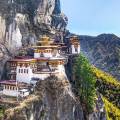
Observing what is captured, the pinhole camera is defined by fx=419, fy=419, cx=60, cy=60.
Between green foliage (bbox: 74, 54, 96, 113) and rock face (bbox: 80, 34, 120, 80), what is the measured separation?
2417 inches

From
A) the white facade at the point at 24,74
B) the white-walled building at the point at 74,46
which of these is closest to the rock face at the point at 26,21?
the white-walled building at the point at 74,46

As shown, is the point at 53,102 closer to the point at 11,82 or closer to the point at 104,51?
the point at 11,82

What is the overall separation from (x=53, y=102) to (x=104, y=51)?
81156mm

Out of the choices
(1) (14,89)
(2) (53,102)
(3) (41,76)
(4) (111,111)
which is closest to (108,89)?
(4) (111,111)

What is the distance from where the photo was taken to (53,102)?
213 ft

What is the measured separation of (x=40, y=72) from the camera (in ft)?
218

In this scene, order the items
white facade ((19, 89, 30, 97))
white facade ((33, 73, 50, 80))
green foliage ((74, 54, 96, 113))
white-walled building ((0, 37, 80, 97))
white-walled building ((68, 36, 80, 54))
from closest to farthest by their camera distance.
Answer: white facade ((19, 89, 30, 97)), white-walled building ((0, 37, 80, 97)), white facade ((33, 73, 50, 80)), green foliage ((74, 54, 96, 113)), white-walled building ((68, 36, 80, 54))

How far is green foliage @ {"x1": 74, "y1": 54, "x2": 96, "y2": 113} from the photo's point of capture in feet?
234

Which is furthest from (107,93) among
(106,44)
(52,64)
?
(106,44)

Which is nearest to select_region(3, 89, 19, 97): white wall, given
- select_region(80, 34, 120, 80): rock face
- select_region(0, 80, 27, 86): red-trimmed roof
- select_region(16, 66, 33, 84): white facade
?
select_region(0, 80, 27, 86): red-trimmed roof

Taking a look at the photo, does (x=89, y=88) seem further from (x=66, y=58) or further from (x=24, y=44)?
(x=24, y=44)

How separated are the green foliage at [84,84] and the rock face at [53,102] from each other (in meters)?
2.54

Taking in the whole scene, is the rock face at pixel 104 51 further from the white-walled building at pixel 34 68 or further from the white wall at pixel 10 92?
the white wall at pixel 10 92

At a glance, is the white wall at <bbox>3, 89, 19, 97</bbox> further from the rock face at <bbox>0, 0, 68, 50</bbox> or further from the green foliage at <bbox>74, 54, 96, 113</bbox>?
the green foliage at <bbox>74, 54, 96, 113</bbox>
